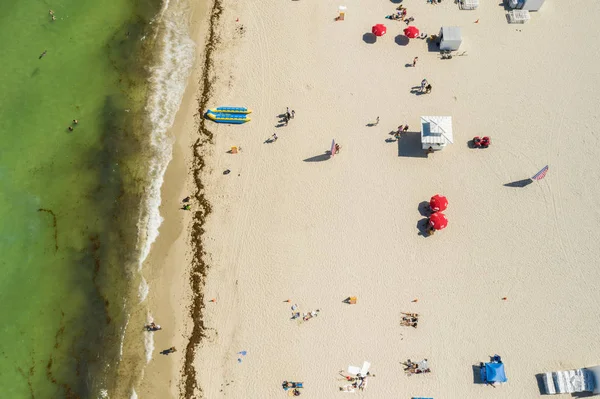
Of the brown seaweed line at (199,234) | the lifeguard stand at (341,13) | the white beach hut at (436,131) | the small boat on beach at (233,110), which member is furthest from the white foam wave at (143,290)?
the lifeguard stand at (341,13)

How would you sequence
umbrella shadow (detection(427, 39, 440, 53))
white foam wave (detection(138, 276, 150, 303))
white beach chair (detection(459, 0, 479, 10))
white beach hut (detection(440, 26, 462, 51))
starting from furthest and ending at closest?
white beach chair (detection(459, 0, 479, 10)), umbrella shadow (detection(427, 39, 440, 53)), white beach hut (detection(440, 26, 462, 51)), white foam wave (detection(138, 276, 150, 303))

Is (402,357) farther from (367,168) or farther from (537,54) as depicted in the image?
(537,54)

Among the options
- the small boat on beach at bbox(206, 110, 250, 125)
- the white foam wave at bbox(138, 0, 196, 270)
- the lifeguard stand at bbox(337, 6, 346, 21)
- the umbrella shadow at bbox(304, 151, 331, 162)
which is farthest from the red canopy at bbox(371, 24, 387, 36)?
the white foam wave at bbox(138, 0, 196, 270)

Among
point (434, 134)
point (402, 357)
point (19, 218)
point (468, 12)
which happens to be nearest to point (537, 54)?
point (468, 12)

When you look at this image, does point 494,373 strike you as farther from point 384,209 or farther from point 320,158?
point 320,158

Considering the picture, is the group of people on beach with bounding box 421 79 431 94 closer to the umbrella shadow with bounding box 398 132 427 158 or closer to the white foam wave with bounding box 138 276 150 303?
the umbrella shadow with bounding box 398 132 427 158

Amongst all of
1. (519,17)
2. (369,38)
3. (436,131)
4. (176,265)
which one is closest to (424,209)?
(436,131)
